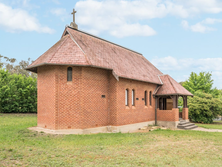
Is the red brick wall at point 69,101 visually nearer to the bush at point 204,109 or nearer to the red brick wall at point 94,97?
the red brick wall at point 94,97

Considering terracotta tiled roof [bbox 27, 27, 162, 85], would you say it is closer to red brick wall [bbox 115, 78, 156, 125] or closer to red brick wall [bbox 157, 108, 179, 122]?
red brick wall [bbox 115, 78, 156, 125]

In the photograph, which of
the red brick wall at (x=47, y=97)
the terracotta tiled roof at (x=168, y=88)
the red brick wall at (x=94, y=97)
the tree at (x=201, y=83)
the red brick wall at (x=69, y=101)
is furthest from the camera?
the tree at (x=201, y=83)

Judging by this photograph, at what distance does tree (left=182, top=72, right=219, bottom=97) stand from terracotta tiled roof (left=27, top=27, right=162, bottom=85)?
18.7 m

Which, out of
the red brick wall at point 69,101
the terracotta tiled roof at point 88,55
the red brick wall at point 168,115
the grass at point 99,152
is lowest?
the grass at point 99,152

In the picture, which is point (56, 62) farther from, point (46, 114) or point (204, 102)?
point (204, 102)

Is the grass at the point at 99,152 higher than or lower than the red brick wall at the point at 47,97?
lower

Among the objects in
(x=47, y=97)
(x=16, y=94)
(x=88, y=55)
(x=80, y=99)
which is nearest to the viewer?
(x=80, y=99)

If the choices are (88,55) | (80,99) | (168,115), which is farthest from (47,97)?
(168,115)

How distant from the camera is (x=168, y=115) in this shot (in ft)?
61.9

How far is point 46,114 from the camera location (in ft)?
44.3

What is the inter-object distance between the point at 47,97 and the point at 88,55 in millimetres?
3964

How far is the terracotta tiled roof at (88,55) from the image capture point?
1294cm

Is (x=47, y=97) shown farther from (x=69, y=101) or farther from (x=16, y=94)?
(x=16, y=94)

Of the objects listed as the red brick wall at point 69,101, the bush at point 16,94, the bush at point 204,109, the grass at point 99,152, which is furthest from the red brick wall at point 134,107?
the bush at point 16,94
